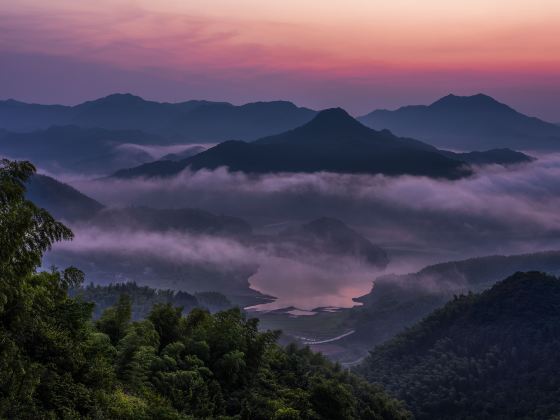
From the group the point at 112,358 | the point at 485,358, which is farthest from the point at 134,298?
the point at 112,358

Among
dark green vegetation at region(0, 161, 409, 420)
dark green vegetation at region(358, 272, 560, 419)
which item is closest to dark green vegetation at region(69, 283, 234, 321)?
dark green vegetation at region(358, 272, 560, 419)

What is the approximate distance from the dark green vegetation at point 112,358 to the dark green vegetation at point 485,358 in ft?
183

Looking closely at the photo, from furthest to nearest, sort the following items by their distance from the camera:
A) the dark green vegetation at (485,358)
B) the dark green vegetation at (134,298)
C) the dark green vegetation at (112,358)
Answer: the dark green vegetation at (134,298) → the dark green vegetation at (485,358) → the dark green vegetation at (112,358)

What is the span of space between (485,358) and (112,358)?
349 ft

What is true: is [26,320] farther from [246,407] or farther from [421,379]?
[421,379]

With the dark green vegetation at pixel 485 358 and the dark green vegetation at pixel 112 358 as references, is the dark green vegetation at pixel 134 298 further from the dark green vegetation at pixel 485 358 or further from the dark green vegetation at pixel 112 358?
the dark green vegetation at pixel 112 358

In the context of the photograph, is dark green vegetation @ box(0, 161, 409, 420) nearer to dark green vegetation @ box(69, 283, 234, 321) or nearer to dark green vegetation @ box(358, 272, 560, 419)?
Answer: dark green vegetation @ box(358, 272, 560, 419)

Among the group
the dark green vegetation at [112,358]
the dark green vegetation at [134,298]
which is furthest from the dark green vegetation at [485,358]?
the dark green vegetation at [112,358]

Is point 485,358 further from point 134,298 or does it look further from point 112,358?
point 112,358

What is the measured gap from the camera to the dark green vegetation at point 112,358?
22.9 metres

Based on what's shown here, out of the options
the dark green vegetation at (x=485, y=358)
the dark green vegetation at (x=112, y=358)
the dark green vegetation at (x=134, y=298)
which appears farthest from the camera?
the dark green vegetation at (x=134, y=298)

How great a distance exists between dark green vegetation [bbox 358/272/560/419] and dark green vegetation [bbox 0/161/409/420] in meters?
55.8

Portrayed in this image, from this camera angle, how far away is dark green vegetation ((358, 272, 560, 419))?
347ft

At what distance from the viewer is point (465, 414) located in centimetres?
10250
